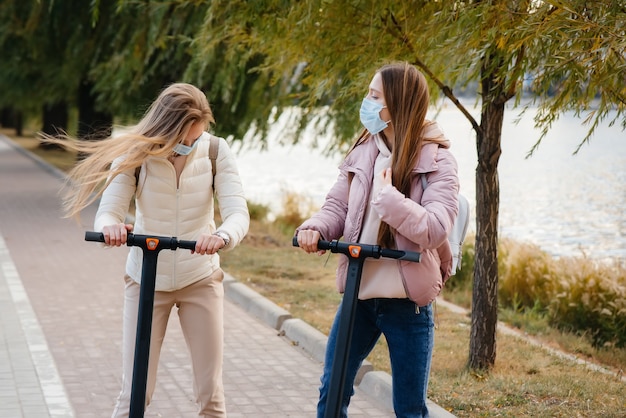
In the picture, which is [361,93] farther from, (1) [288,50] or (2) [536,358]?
(2) [536,358]

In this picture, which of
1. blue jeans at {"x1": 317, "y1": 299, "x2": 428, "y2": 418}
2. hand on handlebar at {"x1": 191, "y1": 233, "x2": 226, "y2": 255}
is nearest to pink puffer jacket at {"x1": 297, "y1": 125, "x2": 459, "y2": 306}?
blue jeans at {"x1": 317, "y1": 299, "x2": 428, "y2": 418}

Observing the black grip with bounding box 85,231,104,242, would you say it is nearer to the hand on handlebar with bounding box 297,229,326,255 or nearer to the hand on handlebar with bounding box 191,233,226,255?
the hand on handlebar with bounding box 191,233,226,255

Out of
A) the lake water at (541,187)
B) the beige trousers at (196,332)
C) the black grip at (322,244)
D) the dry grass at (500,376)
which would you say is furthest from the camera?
the lake water at (541,187)

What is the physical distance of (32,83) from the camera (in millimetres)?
→ 21875

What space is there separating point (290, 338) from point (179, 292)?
3.64 m

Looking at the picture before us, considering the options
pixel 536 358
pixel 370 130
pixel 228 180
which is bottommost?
pixel 536 358

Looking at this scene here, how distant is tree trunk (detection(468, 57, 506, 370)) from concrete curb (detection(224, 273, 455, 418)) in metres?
0.73

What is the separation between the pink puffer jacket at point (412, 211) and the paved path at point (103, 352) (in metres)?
2.03

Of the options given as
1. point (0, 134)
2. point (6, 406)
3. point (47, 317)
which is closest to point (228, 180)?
point (6, 406)

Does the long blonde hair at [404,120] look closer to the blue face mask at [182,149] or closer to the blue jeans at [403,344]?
the blue jeans at [403,344]

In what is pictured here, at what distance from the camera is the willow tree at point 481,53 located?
4.73m

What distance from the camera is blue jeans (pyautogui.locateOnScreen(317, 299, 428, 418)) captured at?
11.9ft

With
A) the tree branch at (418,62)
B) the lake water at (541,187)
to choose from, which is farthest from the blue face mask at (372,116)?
the tree branch at (418,62)

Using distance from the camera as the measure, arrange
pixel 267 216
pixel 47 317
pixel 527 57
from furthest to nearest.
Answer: pixel 267 216 < pixel 47 317 < pixel 527 57
